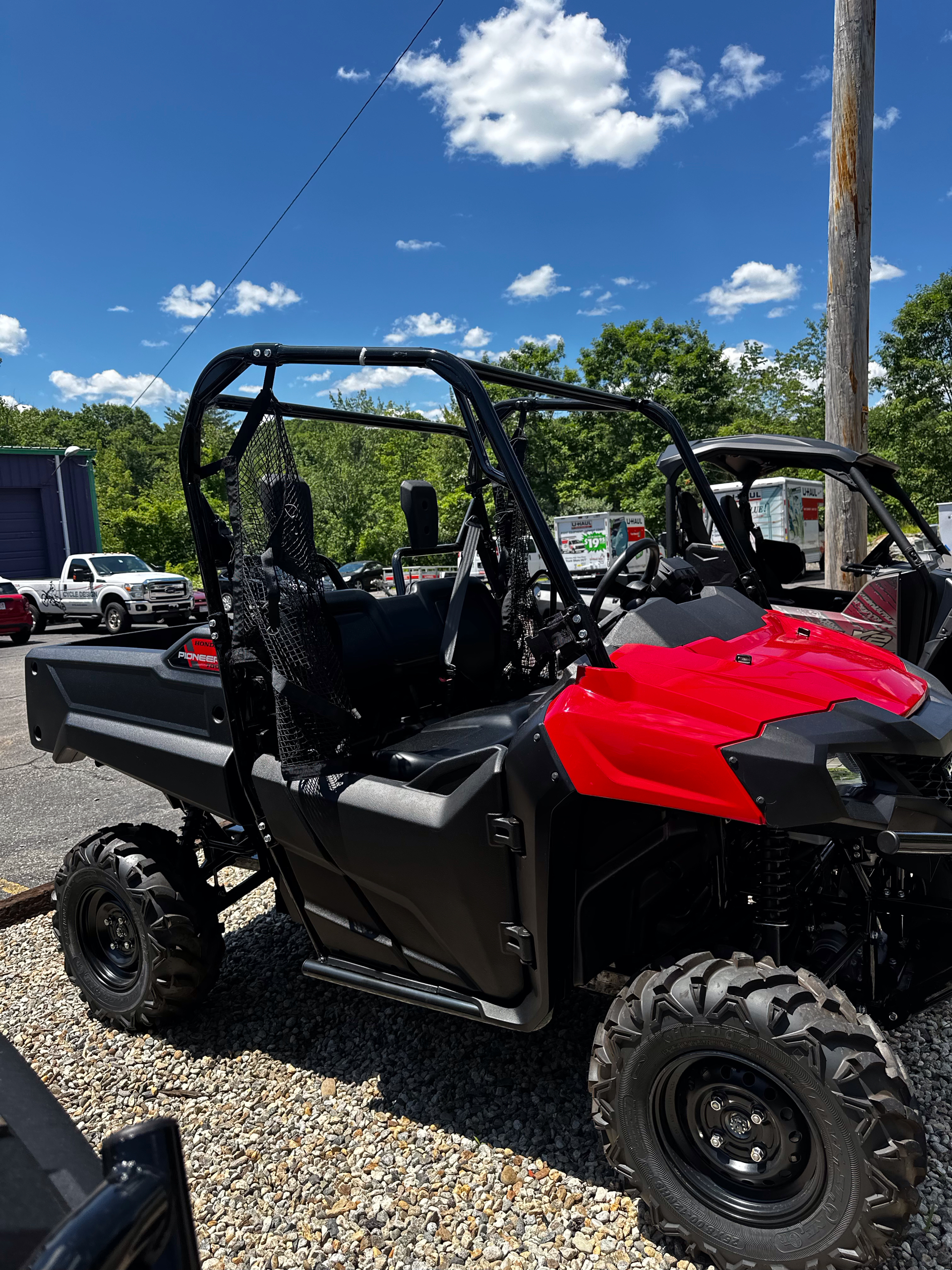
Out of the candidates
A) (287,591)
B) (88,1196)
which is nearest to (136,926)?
(287,591)

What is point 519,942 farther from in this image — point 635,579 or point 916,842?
point 635,579

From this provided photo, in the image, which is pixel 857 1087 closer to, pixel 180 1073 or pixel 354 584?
pixel 180 1073

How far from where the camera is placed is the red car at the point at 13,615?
16.8m

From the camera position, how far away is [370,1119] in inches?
99.0

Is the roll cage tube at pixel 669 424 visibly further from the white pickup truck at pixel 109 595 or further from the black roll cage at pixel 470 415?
the white pickup truck at pixel 109 595

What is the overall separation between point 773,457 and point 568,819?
3505mm

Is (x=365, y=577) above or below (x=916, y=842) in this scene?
above

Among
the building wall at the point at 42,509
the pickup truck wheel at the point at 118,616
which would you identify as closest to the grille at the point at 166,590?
the pickup truck wheel at the point at 118,616

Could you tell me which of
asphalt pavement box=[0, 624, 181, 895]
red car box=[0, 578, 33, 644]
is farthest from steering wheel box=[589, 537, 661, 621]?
red car box=[0, 578, 33, 644]

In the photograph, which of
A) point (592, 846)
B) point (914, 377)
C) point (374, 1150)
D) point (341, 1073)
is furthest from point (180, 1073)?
point (914, 377)

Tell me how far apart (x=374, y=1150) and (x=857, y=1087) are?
135cm

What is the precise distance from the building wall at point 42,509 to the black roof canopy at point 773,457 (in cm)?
2621

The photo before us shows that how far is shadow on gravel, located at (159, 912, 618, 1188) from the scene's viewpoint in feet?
7.98

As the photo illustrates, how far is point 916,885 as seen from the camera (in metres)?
2.40
